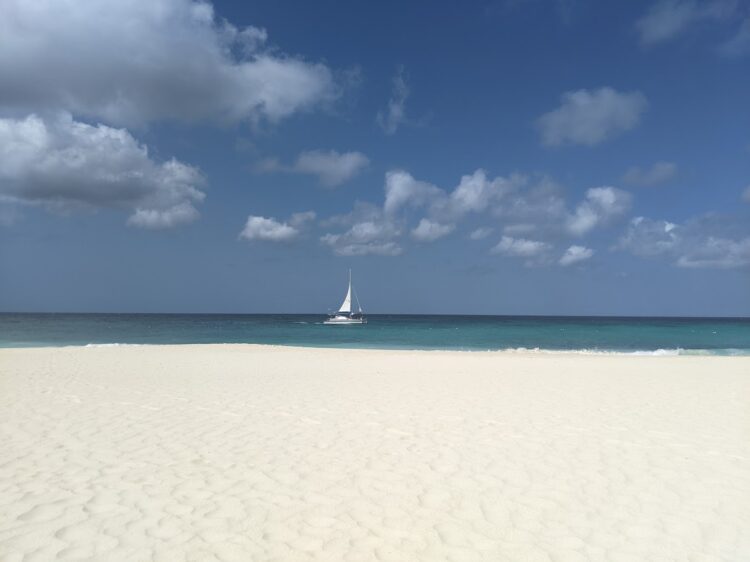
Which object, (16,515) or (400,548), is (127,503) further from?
(400,548)

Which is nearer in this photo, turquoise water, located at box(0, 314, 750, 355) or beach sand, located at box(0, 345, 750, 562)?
beach sand, located at box(0, 345, 750, 562)

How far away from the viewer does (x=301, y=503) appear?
17.6 feet

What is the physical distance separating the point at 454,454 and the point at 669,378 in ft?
39.8

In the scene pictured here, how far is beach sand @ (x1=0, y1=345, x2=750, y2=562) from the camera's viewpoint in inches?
178

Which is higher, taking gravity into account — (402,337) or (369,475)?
(402,337)

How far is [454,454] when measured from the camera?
712 centimetres

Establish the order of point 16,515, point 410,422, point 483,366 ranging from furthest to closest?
point 483,366
point 410,422
point 16,515

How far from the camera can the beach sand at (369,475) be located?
4.53 meters

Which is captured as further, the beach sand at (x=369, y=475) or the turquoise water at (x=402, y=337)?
the turquoise water at (x=402, y=337)

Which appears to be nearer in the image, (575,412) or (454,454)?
(454,454)

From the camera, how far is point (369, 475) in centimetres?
622

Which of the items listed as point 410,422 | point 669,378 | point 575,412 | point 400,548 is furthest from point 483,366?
point 400,548

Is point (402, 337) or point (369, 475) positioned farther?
point (402, 337)

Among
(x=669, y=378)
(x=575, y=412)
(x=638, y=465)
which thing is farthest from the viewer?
(x=669, y=378)
